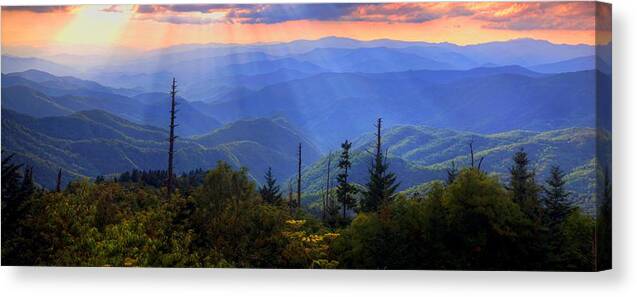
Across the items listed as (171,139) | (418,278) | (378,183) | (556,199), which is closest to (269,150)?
(171,139)

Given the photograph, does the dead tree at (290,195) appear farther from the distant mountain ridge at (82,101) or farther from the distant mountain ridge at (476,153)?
the distant mountain ridge at (82,101)

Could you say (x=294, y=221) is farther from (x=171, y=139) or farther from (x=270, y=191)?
(x=171, y=139)

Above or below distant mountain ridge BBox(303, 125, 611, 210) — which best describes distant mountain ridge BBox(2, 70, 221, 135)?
above

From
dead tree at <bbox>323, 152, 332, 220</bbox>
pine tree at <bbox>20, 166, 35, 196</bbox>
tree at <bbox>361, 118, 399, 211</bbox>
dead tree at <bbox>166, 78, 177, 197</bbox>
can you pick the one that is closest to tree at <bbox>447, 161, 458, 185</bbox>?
tree at <bbox>361, 118, 399, 211</bbox>

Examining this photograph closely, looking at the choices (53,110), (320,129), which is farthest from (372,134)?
(53,110)

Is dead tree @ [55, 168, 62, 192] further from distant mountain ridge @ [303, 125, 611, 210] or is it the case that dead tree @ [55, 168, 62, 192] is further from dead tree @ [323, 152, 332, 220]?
dead tree @ [323, 152, 332, 220]

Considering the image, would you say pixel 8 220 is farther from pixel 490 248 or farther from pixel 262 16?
pixel 490 248

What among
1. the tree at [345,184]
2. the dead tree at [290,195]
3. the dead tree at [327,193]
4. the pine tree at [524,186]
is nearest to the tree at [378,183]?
the tree at [345,184]

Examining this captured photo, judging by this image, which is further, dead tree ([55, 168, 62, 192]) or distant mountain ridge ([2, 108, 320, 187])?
dead tree ([55, 168, 62, 192])
